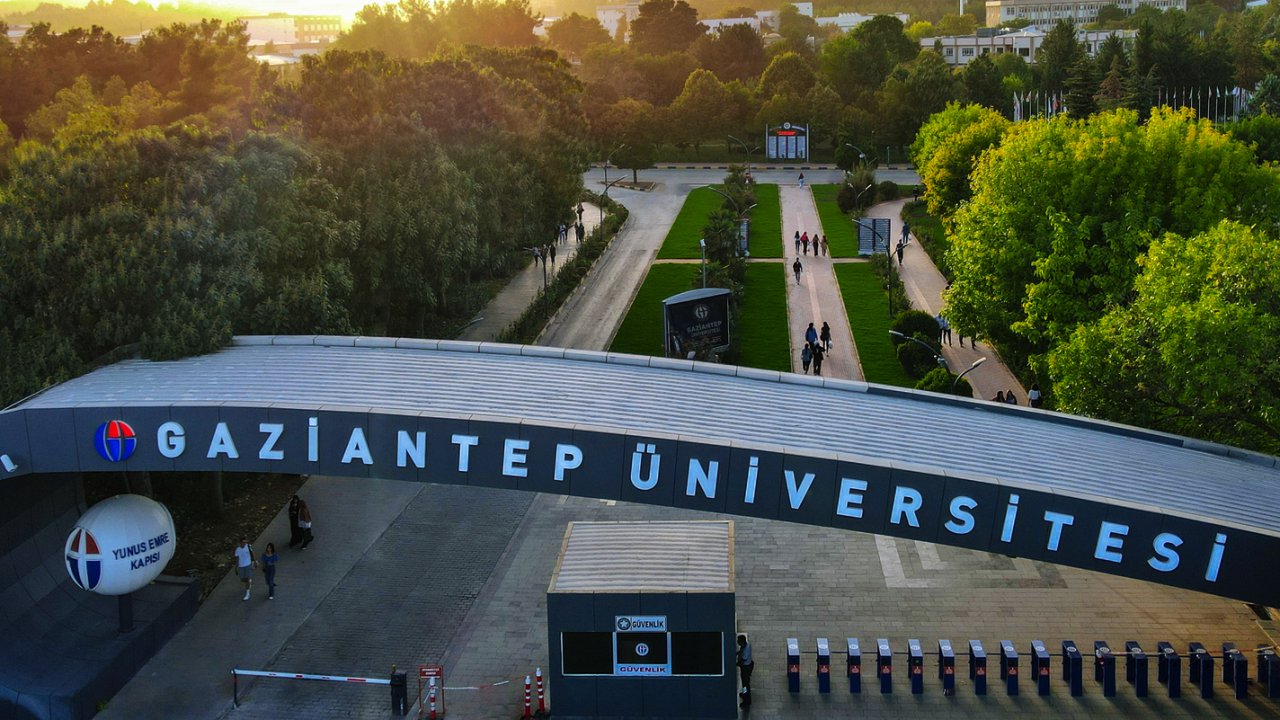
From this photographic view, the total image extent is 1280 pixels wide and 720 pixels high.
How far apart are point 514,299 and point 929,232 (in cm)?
2908

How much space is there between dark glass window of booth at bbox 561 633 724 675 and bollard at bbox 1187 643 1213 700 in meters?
9.33

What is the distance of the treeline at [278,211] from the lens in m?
32.0

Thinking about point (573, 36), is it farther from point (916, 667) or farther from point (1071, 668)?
point (1071, 668)

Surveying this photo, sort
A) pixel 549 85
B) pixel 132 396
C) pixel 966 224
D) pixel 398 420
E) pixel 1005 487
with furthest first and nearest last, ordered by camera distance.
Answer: pixel 549 85 < pixel 966 224 < pixel 132 396 < pixel 398 420 < pixel 1005 487

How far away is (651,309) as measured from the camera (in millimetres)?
61750

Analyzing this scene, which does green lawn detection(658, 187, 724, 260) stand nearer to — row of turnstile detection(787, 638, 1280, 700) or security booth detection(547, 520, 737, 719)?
row of turnstile detection(787, 638, 1280, 700)

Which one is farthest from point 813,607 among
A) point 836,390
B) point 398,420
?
point 398,420

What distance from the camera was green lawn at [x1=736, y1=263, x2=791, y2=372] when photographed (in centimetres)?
5266

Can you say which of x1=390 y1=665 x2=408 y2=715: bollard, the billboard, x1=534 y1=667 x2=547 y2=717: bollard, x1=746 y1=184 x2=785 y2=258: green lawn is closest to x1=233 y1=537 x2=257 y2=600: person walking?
x1=390 y1=665 x2=408 y2=715: bollard

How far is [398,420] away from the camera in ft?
81.0

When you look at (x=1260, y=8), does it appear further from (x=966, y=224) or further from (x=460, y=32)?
(x=966, y=224)

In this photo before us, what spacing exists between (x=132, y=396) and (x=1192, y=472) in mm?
21692

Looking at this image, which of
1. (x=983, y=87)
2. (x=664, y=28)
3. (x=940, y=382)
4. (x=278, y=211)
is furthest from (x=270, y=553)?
(x=664, y=28)

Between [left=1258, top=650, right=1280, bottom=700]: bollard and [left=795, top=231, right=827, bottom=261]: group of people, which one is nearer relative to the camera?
[left=1258, top=650, right=1280, bottom=700]: bollard
